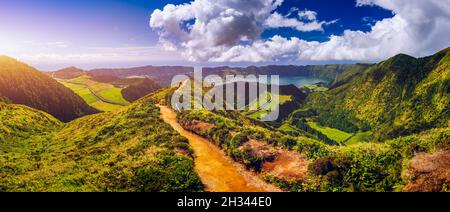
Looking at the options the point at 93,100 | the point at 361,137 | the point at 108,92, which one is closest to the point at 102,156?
the point at 93,100

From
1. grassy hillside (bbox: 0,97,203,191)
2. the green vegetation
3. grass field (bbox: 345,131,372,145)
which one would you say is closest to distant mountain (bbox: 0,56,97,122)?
grassy hillside (bbox: 0,97,203,191)

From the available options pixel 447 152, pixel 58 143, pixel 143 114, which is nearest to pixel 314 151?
pixel 447 152

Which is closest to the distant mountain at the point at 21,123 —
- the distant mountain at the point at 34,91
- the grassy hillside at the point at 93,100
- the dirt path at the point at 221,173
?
the distant mountain at the point at 34,91

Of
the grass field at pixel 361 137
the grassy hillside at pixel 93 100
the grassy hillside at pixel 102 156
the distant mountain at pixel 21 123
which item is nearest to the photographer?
the grassy hillside at pixel 102 156

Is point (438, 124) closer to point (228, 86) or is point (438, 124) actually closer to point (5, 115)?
point (228, 86)

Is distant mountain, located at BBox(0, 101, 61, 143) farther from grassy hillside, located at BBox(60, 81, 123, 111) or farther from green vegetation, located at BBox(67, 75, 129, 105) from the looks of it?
green vegetation, located at BBox(67, 75, 129, 105)

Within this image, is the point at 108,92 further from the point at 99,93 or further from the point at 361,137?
the point at 361,137

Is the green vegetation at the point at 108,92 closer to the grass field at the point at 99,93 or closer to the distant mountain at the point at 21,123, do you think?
the grass field at the point at 99,93
